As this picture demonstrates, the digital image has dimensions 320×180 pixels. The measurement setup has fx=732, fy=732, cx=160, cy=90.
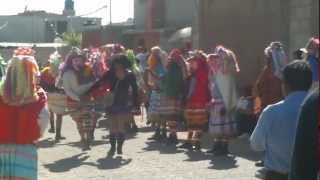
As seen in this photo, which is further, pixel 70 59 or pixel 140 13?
pixel 140 13

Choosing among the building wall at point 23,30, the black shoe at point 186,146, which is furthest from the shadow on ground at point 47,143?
the building wall at point 23,30

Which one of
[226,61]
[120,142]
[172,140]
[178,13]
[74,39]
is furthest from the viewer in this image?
[74,39]

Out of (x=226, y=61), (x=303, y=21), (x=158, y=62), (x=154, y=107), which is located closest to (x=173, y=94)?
(x=154, y=107)

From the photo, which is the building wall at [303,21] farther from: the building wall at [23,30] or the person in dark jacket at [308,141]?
the building wall at [23,30]

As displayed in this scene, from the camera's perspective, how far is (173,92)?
12789 millimetres

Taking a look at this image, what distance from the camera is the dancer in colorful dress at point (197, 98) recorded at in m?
12.2

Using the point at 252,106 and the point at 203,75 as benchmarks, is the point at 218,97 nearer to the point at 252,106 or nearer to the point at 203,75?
the point at 203,75

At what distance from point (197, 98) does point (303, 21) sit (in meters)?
2.34

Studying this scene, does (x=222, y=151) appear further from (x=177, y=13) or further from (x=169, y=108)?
(x=177, y=13)

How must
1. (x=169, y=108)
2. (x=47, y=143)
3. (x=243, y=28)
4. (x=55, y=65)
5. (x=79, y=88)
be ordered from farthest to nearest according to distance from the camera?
(x=243, y=28) → (x=55, y=65) → (x=47, y=143) → (x=169, y=108) → (x=79, y=88)

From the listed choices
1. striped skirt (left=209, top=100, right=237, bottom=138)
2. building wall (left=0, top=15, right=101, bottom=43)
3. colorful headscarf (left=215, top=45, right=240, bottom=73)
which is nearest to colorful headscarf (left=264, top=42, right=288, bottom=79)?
colorful headscarf (left=215, top=45, right=240, bottom=73)

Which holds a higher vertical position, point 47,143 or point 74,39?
point 74,39

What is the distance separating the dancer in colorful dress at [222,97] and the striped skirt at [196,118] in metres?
0.57

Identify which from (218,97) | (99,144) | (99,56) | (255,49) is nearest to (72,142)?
(99,144)
